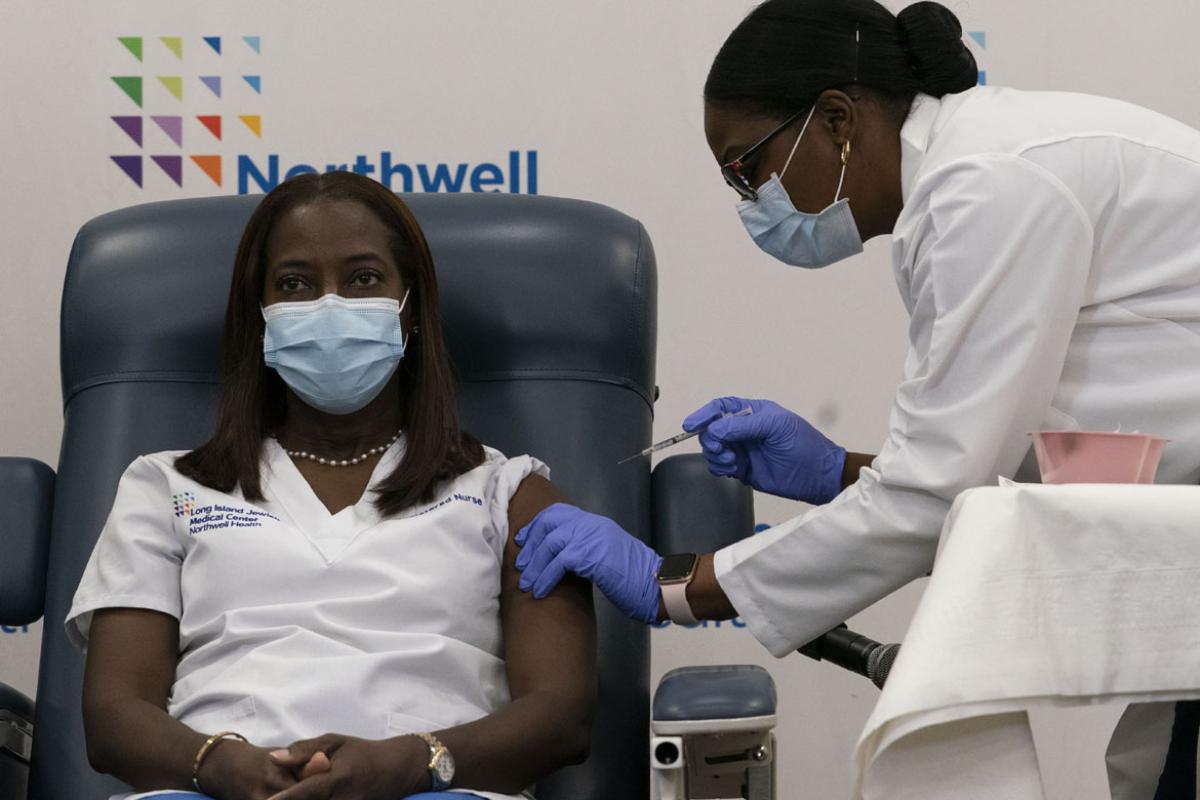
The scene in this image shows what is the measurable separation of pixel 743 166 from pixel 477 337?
0.50 m

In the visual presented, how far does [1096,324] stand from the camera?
64.1 inches

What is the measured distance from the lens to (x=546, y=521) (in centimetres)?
182

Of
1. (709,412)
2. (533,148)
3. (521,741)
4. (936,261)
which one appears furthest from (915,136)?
(533,148)

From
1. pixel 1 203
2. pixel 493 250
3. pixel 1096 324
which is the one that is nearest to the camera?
pixel 1096 324

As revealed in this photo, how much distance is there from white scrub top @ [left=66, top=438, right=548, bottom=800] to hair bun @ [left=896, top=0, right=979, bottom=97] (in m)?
0.73

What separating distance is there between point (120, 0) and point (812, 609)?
1.73 m

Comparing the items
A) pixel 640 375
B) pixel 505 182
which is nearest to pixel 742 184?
pixel 640 375

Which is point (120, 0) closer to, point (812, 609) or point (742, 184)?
point (742, 184)

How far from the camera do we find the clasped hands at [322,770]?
1512 mm

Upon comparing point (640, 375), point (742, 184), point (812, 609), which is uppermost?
point (742, 184)

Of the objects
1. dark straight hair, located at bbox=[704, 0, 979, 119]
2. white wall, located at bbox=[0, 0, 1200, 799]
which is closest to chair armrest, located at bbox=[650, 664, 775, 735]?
dark straight hair, located at bbox=[704, 0, 979, 119]

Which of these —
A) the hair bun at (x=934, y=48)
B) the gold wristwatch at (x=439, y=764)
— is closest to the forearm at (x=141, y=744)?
the gold wristwatch at (x=439, y=764)

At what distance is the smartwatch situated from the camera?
1759 millimetres

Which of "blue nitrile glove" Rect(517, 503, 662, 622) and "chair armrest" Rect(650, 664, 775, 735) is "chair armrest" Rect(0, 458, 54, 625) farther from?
"chair armrest" Rect(650, 664, 775, 735)
